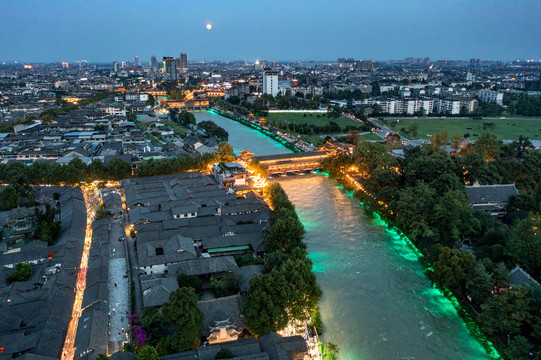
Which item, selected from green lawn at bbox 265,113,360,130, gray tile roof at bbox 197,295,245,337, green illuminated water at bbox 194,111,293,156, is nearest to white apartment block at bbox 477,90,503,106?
green lawn at bbox 265,113,360,130

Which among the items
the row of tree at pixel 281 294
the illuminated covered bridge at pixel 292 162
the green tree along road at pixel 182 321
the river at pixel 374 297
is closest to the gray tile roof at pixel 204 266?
the row of tree at pixel 281 294

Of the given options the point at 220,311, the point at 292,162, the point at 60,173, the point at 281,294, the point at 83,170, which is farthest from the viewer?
the point at 292,162

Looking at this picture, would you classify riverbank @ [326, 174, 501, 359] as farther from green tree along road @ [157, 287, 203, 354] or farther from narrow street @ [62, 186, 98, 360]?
narrow street @ [62, 186, 98, 360]

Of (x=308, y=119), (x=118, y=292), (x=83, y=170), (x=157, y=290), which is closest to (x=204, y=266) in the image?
(x=157, y=290)

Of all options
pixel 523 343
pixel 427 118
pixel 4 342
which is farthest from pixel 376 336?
pixel 427 118

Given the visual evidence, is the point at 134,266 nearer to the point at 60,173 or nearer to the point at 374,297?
the point at 374,297

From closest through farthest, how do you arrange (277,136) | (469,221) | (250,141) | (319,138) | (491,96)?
(469,221) < (250,141) < (319,138) < (277,136) < (491,96)
